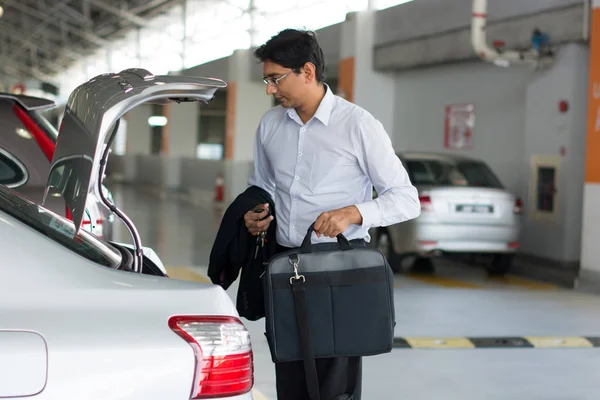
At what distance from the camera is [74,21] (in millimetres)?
38469

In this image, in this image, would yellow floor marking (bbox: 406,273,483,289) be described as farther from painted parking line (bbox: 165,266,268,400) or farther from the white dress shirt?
the white dress shirt

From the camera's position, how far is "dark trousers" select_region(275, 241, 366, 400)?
322cm

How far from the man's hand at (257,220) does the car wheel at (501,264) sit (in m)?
8.09

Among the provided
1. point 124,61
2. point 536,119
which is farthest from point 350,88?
point 124,61

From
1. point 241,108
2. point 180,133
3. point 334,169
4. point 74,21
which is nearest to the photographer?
point 334,169

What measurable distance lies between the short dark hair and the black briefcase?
60 centimetres

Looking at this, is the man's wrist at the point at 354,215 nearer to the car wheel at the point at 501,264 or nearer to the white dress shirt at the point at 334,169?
the white dress shirt at the point at 334,169

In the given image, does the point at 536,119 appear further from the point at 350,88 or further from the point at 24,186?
the point at 24,186

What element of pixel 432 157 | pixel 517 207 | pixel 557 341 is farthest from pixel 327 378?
pixel 432 157

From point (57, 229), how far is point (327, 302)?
0.91 metres

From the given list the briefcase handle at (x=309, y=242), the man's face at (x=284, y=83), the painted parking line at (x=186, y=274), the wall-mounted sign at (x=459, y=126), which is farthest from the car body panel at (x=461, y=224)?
the briefcase handle at (x=309, y=242)

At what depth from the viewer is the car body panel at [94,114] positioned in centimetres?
252

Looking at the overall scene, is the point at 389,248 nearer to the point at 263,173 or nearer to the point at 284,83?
the point at 263,173

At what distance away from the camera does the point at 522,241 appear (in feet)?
38.2
